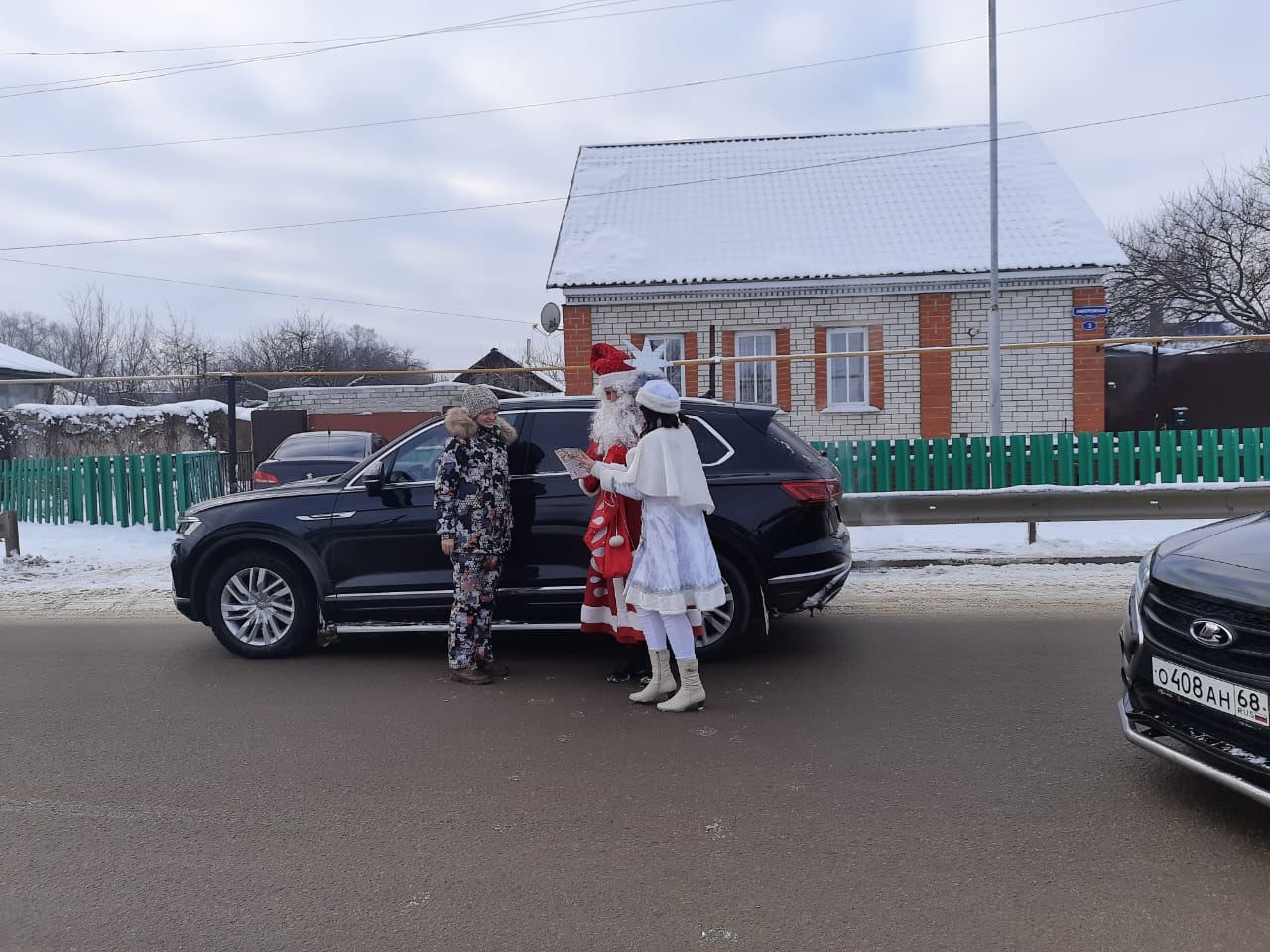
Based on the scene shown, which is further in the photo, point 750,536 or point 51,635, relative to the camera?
point 51,635

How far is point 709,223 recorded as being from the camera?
62.7 feet

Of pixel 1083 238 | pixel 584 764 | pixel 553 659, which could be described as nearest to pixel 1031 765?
pixel 584 764

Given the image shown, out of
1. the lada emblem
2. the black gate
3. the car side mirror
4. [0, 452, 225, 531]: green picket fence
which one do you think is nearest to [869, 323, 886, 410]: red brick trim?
the black gate

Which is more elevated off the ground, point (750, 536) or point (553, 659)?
point (750, 536)

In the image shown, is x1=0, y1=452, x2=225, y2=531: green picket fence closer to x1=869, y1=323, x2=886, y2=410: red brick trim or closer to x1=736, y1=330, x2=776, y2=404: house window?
x1=736, y1=330, x2=776, y2=404: house window

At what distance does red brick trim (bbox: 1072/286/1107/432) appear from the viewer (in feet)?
55.4

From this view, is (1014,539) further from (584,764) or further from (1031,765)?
(584,764)

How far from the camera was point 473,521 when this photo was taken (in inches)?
225

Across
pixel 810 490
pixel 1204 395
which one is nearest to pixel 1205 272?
pixel 1204 395

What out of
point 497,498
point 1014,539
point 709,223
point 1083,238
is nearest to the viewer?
point 497,498

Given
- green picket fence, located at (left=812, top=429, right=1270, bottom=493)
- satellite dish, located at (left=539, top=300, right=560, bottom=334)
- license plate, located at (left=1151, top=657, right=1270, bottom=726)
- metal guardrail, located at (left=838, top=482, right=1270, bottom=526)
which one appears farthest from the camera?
satellite dish, located at (left=539, top=300, right=560, bottom=334)

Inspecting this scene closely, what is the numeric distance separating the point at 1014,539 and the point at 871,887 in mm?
8268

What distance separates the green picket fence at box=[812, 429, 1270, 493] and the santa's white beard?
5821 millimetres

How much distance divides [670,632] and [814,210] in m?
15.7
